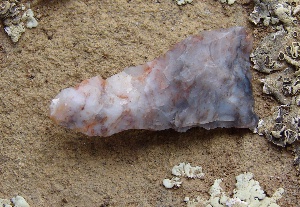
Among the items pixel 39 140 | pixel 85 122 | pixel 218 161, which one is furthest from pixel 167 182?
pixel 39 140

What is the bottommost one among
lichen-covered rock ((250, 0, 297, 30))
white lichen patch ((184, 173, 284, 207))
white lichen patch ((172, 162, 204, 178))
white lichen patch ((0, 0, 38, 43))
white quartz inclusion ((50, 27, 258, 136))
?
white lichen patch ((184, 173, 284, 207))

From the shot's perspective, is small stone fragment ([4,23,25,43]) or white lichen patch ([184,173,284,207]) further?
small stone fragment ([4,23,25,43])

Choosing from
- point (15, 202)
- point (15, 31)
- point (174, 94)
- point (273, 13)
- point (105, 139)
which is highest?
point (273, 13)

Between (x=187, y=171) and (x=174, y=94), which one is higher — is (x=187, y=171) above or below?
below

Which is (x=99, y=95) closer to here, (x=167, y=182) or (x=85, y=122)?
(x=85, y=122)

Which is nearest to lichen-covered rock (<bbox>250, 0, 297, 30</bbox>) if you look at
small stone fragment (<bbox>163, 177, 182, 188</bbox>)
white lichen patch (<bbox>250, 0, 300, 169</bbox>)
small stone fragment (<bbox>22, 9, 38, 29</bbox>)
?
white lichen patch (<bbox>250, 0, 300, 169</bbox>)

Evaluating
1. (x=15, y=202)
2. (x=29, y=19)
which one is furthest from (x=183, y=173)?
(x=29, y=19)

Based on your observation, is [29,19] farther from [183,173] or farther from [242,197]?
[242,197]

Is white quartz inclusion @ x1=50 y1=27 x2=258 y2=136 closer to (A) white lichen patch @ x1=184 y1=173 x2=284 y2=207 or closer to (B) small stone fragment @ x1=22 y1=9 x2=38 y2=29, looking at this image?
(A) white lichen patch @ x1=184 y1=173 x2=284 y2=207
